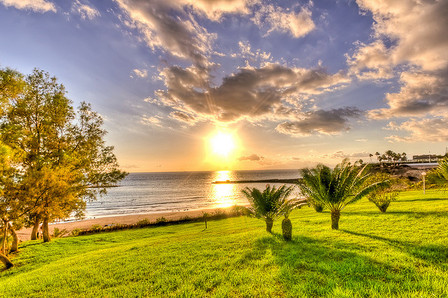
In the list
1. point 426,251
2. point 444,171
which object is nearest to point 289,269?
point 426,251

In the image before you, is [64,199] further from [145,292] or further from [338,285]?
[338,285]

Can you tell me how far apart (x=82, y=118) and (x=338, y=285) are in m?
29.3

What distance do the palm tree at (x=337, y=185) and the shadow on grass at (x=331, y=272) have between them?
351 centimetres

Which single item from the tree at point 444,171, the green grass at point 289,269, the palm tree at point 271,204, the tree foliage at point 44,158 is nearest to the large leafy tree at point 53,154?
the tree foliage at point 44,158

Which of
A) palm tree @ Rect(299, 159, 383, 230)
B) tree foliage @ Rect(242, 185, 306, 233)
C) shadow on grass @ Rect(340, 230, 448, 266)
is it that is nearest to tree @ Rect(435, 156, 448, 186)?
palm tree @ Rect(299, 159, 383, 230)

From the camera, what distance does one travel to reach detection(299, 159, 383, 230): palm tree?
38.4ft

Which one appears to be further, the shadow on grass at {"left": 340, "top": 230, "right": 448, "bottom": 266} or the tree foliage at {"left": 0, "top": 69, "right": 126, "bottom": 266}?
the tree foliage at {"left": 0, "top": 69, "right": 126, "bottom": 266}

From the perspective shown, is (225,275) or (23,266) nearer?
(225,275)

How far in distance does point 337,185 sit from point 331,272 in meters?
6.96

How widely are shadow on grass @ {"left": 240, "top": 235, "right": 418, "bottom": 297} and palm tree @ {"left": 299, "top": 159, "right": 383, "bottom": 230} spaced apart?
3.51m

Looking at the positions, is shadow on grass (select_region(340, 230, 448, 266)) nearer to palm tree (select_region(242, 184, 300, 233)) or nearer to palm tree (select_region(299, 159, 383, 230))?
palm tree (select_region(299, 159, 383, 230))

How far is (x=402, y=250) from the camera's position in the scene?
24.4 ft

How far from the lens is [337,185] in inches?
468

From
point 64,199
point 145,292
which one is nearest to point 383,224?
point 145,292
